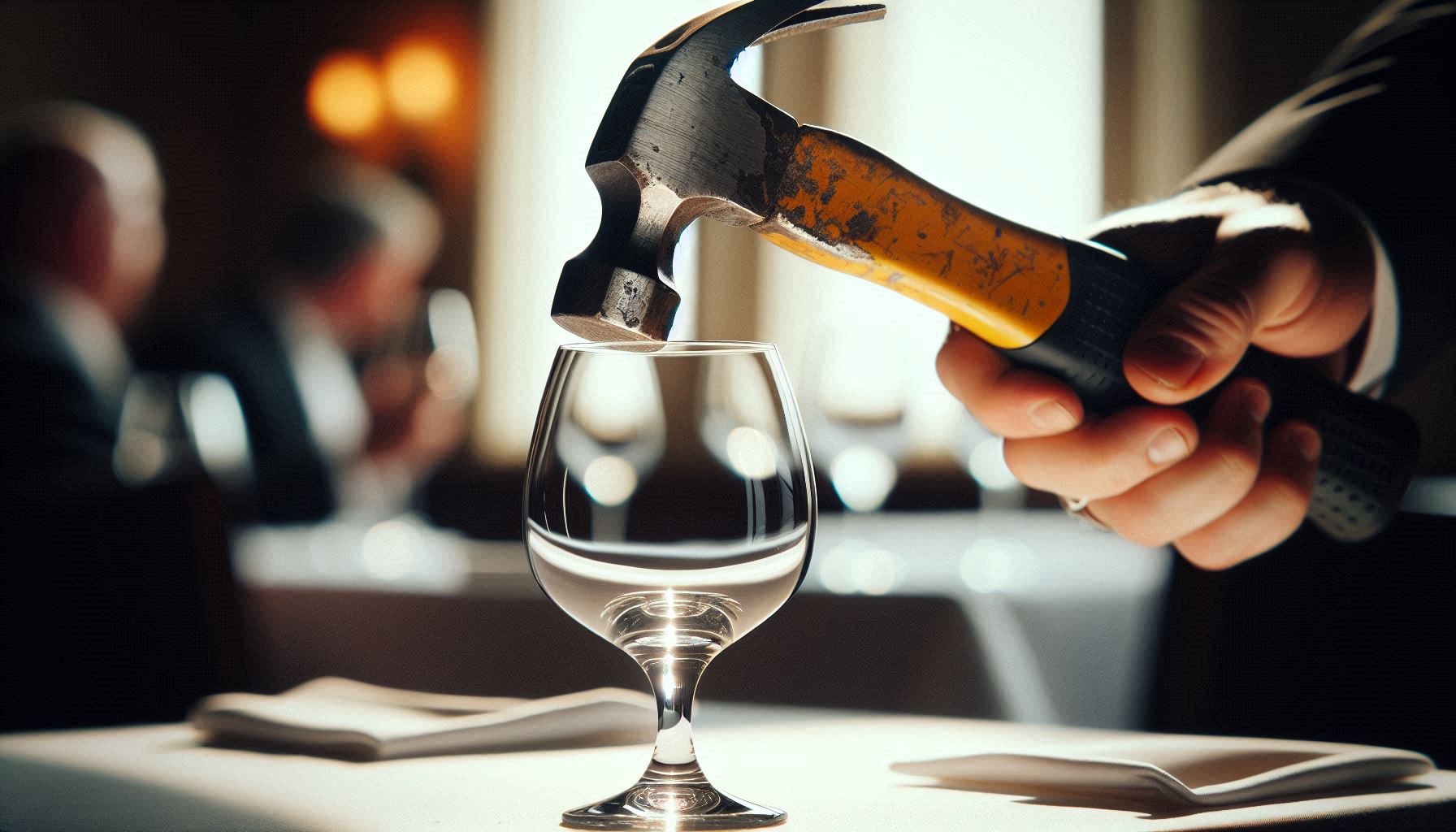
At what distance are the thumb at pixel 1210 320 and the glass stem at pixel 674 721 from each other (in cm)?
35

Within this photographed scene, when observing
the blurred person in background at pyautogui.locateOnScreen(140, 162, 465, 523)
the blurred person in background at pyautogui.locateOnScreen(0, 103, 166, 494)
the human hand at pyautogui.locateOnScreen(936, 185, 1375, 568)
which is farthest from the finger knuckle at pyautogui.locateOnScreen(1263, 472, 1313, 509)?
the blurred person in background at pyautogui.locateOnScreen(140, 162, 465, 523)

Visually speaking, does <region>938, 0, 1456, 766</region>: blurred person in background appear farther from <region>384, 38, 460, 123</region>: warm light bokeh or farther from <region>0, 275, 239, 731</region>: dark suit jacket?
<region>384, 38, 460, 123</region>: warm light bokeh

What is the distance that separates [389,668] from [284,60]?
16.7ft

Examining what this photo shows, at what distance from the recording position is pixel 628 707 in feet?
2.51

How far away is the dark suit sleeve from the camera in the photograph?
3.45 feet

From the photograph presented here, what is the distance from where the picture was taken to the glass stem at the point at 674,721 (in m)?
0.55

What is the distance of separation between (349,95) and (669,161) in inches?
209

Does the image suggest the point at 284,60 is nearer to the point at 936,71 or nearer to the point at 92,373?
the point at 936,71

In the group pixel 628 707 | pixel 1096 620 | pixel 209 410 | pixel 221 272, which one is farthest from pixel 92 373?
pixel 221 272

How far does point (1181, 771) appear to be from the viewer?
63cm

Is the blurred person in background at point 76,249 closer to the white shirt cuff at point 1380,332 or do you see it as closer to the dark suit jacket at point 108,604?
the dark suit jacket at point 108,604

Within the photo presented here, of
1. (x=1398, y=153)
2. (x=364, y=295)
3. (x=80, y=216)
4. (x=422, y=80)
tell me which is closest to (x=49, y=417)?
(x=80, y=216)

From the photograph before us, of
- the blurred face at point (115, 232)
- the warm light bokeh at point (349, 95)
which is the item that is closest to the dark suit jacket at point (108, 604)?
the blurred face at point (115, 232)

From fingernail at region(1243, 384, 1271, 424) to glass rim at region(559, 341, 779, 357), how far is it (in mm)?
397
